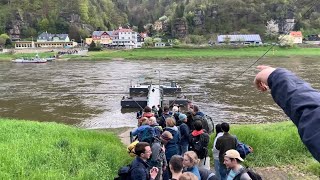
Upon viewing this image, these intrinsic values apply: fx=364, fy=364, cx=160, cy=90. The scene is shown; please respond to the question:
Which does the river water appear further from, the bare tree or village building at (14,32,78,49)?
the bare tree

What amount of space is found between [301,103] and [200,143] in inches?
255

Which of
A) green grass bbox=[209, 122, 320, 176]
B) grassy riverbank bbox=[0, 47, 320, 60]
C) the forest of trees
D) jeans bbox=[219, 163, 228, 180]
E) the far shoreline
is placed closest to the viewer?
jeans bbox=[219, 163, 228, 180]

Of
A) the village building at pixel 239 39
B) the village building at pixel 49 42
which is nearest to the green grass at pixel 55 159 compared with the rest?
the village building at pixel 239 39

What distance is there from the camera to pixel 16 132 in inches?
527

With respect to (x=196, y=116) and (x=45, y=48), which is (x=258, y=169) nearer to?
(x=196, y=116)

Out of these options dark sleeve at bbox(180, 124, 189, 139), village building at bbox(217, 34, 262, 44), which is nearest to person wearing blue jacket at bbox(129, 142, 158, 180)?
dark sleeve at bbox(180, 124, 189, 139)

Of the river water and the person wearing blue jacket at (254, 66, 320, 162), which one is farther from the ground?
the person wearing blue jacket at (254, 66, 320, 162)

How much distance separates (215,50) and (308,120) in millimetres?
97887

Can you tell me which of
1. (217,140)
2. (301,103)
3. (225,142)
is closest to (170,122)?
(217,140)

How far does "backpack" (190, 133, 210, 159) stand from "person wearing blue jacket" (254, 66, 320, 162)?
20.5ft

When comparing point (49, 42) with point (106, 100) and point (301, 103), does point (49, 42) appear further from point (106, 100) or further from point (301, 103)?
point (301, 103)

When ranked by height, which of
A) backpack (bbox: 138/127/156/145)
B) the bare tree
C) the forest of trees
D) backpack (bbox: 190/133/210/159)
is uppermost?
the forest of trees

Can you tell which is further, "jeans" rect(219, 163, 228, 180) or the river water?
the river water

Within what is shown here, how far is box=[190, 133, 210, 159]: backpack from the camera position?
25.6 feet
